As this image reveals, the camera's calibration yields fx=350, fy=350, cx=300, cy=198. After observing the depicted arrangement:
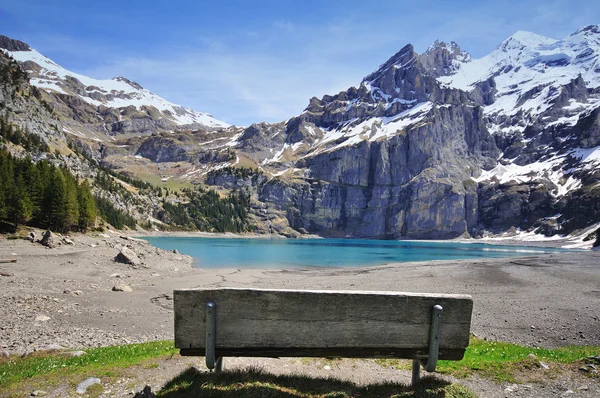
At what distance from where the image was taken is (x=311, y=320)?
523 centimetres

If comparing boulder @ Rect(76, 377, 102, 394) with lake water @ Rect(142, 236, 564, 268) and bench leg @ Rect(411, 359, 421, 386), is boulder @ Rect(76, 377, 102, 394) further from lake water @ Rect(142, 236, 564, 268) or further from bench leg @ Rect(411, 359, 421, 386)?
lake water @ Rect(142, 236, 564, 268)

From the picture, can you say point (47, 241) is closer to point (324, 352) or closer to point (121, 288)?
point (121, 288)

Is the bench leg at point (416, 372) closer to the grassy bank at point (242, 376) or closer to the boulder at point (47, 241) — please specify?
the grassy bank at point (242, 376)

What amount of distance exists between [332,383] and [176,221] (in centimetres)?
19652

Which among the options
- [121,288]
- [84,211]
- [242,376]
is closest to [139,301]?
[121,288]

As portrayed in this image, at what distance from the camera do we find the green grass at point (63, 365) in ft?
22.3

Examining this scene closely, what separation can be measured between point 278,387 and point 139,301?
1811 cm

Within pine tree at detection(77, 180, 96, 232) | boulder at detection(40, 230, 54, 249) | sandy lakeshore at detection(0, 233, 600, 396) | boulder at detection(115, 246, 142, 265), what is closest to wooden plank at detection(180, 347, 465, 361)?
sandy lakeshore at detection(0, 233, 600, 396)

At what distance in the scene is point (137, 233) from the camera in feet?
465

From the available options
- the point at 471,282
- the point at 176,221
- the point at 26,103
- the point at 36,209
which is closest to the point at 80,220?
the point at 36,209

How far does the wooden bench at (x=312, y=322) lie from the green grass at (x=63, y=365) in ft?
10.4

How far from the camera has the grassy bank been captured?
18.6ft

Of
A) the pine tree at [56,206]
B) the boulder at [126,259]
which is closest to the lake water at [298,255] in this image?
the boulder at [126,259]

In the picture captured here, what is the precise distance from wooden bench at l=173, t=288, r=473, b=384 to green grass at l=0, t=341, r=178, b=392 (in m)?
3.16
